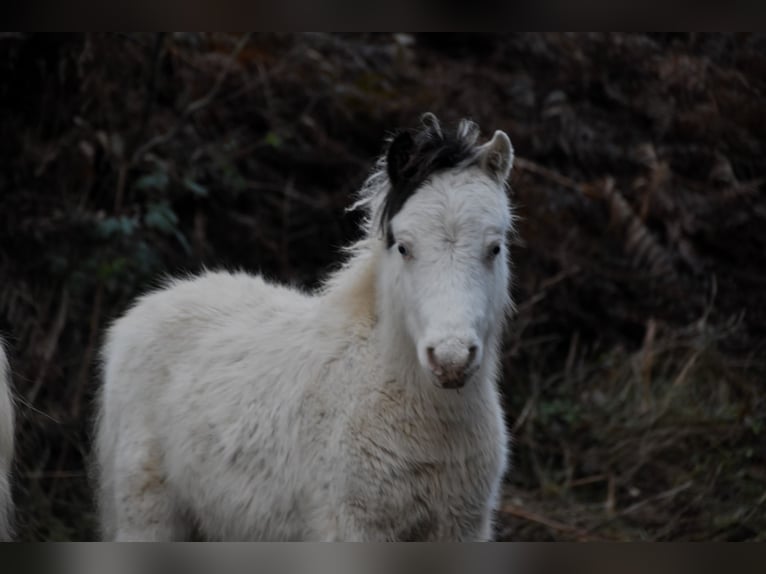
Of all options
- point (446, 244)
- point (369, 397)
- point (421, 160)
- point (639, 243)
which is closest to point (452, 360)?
point (446, 244)

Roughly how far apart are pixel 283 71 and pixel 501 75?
2.31m

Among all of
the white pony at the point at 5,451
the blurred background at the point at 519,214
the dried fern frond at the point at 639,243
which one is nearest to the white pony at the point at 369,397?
the white pony at the point at 5,451

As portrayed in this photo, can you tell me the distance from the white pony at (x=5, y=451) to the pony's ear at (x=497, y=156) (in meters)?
2.52

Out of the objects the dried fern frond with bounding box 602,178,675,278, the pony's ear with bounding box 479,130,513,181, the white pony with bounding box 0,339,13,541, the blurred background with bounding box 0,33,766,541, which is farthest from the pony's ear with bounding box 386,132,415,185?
the dried fern frond with bounding box 602,178,675,278

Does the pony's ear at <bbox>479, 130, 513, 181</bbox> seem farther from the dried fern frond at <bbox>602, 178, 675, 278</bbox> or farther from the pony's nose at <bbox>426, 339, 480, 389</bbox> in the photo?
the dried fern frond at <bbox>602, 178, 675, 278</bbox>

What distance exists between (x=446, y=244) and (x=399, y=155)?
566mm

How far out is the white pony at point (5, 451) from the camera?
4.95m

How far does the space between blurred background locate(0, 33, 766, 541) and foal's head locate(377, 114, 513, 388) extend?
399 cm

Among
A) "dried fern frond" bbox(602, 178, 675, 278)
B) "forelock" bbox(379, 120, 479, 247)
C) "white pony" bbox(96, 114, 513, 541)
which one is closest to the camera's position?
"white pony" bbox(96, 114, 513, 541)

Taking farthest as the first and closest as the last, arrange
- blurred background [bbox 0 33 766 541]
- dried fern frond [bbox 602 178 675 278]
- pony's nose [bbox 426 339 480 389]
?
dried fern frond [bbox 602 178 675 278] < blurred background [bbox 0 33 766 541] < pony's nose [bbox 426 339 480 389]

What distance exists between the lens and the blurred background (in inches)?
349

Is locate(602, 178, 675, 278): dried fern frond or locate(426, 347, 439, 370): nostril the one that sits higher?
locate(602, 178, 675, 278): dried fern frond

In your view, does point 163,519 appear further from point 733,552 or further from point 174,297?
point 733,552

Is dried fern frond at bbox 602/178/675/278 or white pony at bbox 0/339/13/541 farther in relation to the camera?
dried fern frond at bbox 602/178/675/278
